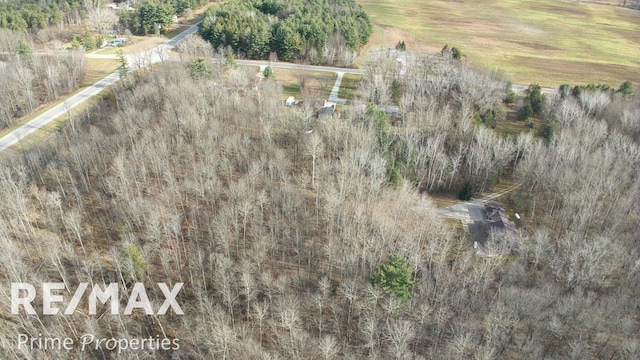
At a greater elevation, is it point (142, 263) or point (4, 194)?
point (4, 194)

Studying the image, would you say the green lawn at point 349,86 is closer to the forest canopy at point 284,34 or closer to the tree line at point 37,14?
the forest canopy at point 284,34

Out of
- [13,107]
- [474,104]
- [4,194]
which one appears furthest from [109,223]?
[474,104]

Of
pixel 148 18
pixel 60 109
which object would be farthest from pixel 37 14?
pixel 60 109

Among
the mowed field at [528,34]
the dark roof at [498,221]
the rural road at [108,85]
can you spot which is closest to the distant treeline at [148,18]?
the rural road at [108,85]

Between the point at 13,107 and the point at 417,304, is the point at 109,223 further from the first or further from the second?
the point at 13,107

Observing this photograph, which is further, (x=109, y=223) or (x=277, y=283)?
(x=109, y=223)

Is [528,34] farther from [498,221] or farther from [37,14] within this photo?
[37,14]
